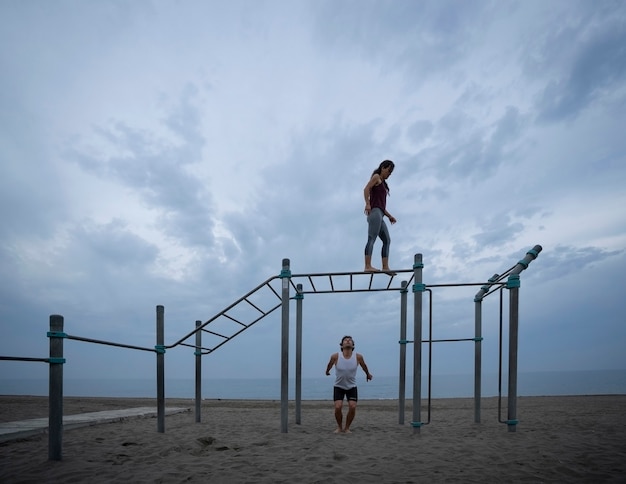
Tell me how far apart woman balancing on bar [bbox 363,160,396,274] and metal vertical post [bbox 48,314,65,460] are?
15.1 ft

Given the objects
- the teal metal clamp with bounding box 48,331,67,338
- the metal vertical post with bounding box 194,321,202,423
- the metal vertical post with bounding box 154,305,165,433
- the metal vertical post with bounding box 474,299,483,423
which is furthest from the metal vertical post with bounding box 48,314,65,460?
the metal vertical post with bounding box 474,299,483,423

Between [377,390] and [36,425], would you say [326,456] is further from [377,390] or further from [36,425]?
[377,390]

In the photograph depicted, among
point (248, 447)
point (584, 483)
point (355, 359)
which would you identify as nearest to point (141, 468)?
point (248, 447)

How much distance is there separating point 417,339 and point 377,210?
2198 millimetres

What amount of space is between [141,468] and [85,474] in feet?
1.98

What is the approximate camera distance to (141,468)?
17.3 feet

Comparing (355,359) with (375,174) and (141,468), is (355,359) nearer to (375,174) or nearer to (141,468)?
(375,174)

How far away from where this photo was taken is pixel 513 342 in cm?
786

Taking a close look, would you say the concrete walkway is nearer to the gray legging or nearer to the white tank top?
the white tank top

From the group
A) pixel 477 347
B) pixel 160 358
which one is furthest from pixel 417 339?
pixel 160 358

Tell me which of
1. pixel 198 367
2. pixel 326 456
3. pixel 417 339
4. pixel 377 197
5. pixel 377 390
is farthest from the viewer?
pixel 377 390

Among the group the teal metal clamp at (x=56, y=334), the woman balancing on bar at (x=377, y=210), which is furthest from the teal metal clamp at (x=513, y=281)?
the teal metal clamp at (x=56, y=334)

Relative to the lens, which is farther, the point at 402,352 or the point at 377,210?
the point at 402,352

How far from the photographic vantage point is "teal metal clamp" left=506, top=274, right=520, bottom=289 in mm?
7973
